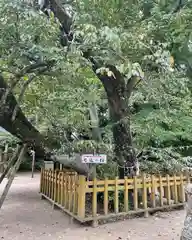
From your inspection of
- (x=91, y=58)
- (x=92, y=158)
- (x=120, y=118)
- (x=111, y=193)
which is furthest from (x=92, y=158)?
(x=91, y=58)

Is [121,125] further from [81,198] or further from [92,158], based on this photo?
[81,198]

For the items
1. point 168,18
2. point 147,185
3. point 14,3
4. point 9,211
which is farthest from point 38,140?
point 168,18

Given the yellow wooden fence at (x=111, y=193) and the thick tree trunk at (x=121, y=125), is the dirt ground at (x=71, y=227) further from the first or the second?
the thick tree trunk at (x=121, y=125)

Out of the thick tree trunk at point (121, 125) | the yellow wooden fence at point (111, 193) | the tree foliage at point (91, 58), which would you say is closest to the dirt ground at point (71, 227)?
the yellow wooden fence at point (111, 193)

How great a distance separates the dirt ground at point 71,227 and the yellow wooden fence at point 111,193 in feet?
0.68

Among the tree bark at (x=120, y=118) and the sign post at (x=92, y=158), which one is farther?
the tree bark at (x=120, y=118)

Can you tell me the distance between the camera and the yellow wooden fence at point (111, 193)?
488 cm

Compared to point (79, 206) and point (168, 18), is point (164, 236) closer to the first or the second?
point (79, 206)

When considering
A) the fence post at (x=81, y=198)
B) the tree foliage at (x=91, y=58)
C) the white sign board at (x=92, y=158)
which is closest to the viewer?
the tree foliage at (x=91, y=58)

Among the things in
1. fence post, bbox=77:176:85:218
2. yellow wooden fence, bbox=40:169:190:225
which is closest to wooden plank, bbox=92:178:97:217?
yellow wooden fence, bbox=40:169:190:225

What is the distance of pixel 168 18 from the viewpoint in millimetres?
4430

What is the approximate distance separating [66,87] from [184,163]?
385cm

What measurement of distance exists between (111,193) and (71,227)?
1.34m

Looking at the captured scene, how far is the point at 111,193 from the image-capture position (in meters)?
5.78
